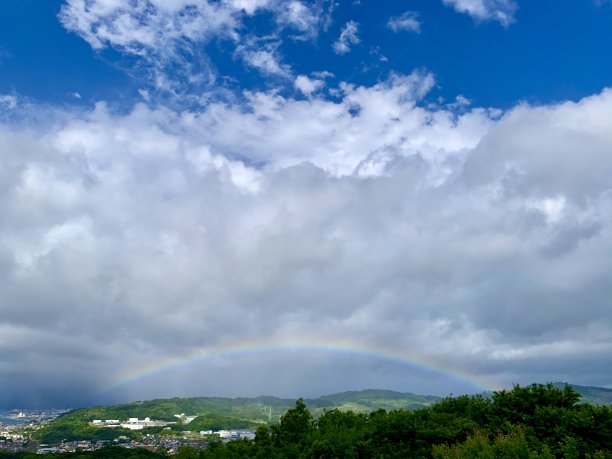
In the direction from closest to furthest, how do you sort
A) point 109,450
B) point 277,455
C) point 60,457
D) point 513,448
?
point 513,448 → point 277,455 → point 60,457 → point 109,450

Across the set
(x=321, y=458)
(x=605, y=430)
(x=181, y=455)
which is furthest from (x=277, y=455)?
(x=605, y=430)

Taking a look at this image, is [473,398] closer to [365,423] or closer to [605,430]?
[365,423]

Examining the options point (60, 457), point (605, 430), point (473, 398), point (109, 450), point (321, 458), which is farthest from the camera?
point (109, 450)

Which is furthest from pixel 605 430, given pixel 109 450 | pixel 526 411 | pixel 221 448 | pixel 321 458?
pixel 109 450

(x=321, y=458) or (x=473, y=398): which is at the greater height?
(x=473, y=398)

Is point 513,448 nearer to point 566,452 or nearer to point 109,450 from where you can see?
point 566,452

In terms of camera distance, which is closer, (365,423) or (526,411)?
(526,411)

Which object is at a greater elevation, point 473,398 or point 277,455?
point 473,398
